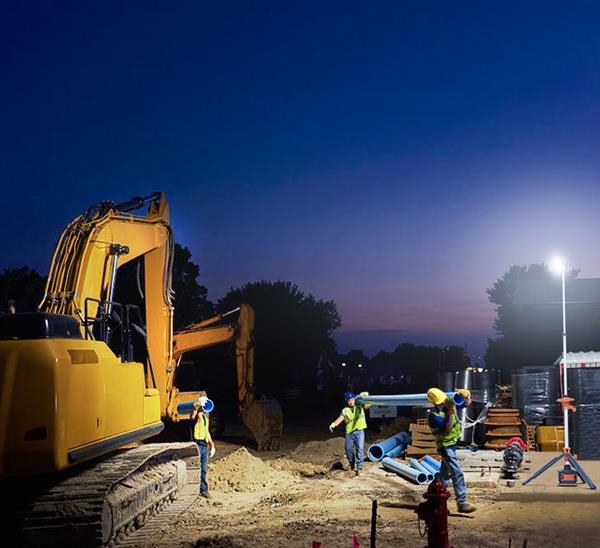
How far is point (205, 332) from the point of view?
18.8 m

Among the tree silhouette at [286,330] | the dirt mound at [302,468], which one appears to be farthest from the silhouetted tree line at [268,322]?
the dirt mound at [302,468]

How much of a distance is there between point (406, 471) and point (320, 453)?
19.8ft

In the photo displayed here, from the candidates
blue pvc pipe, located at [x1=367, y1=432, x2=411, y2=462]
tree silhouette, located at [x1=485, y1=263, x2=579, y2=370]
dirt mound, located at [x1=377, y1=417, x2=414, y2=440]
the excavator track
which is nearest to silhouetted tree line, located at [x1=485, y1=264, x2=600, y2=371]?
tree silhouette, located at [x1=485, y1=263, x2=579, y2=370]

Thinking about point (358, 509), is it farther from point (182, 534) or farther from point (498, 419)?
point (498, 419)

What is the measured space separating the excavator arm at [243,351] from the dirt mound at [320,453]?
1.56m

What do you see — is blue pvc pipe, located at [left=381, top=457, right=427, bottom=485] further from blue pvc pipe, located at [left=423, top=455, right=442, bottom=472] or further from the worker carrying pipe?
the worker carrying pipe

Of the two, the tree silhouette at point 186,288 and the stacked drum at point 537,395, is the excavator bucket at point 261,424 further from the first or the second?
the tree silhouette at point 186,288

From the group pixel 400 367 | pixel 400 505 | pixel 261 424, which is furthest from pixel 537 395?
pixel 400 367

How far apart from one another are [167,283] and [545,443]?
8737mm

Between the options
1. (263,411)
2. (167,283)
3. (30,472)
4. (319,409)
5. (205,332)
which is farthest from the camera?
(319,409)

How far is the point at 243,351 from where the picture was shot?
65.0ft

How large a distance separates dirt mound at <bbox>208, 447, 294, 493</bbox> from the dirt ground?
0.06 ft

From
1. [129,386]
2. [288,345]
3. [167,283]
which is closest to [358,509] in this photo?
[129,386]

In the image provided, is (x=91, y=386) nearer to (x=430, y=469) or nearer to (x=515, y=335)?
(x=430, y=469)
